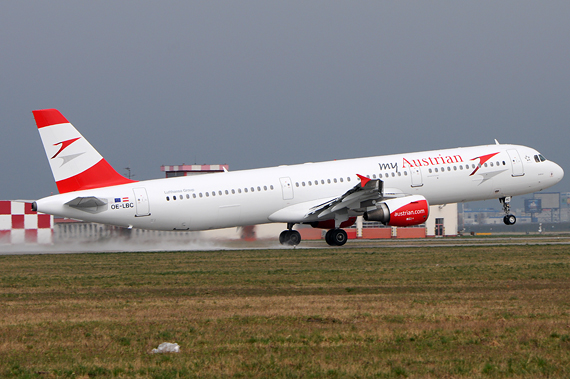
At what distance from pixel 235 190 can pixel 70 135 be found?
910 centimetres

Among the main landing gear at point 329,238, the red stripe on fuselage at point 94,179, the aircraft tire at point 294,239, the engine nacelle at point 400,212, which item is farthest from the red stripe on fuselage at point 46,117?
the engine nacelle at point 400,212

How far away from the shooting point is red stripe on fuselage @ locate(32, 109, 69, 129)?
1389 inches

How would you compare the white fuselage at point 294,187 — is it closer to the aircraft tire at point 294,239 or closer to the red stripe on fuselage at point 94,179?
the red stripe on fuselage at point 94,179

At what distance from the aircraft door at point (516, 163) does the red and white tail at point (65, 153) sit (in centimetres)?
2412

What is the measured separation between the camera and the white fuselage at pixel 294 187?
36.2 meters

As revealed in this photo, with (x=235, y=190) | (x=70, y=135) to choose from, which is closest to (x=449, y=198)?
(x=235, y=190)

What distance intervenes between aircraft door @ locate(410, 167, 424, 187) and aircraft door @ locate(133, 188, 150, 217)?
15.0m

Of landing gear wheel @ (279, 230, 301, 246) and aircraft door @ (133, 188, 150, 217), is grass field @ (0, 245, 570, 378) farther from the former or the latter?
landing gear wheel @ (279, 230, 301, 246)

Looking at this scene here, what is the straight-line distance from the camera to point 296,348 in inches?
440

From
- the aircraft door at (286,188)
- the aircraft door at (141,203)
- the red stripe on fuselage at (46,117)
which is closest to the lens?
the red stripe on fuselage at (46,117)

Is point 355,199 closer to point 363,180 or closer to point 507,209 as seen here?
point 363,180

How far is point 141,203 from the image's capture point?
1428 inches

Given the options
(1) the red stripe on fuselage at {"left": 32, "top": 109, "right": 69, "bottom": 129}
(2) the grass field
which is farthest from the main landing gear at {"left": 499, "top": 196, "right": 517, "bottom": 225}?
(1) the red stripe on fuselage at {"left": 32, "top": 109, "right": 69, "bottom": 129}

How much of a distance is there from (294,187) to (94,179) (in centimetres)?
1089
